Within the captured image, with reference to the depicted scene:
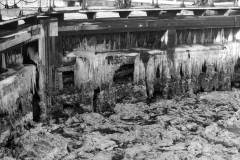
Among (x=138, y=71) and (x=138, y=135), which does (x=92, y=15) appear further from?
(x=138, y=135)

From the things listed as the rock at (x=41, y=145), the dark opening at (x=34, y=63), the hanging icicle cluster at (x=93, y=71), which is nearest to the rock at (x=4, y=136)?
the rock at (x=41, y=145)

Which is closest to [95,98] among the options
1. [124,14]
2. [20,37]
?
[124,14]

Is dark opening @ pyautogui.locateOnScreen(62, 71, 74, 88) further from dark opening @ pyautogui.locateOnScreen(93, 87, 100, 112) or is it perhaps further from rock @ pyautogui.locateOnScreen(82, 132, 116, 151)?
rock @ pyautogui.locateOnScreen(82, 132, 116, 151)

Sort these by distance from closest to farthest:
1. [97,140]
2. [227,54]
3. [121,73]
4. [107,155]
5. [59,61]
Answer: [107,155] < [97,140] < [59,61] < [121,73] < [227,54]

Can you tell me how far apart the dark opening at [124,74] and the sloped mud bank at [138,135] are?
71 centimetres

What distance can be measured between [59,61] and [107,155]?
9.97 ft

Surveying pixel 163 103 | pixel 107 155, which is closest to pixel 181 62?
pixel 163 103

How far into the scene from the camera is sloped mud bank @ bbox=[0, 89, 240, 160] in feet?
28.9

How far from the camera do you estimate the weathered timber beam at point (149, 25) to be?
10.8 meters

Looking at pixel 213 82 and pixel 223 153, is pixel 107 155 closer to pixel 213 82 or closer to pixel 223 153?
pixel 223 153

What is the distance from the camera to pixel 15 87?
8.84 metres

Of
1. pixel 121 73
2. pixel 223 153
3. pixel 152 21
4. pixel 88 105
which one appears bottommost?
pixel 223 153

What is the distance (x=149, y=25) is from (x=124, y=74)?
168 centimetres

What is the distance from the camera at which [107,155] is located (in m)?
8.80
